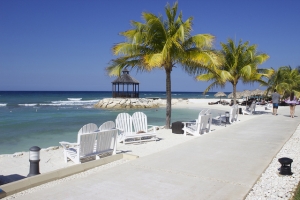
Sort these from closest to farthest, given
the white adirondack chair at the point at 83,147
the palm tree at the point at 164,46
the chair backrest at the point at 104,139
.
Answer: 1. the white adirondack chair at the point at 83,147
2. the chair backrest at the point at 104,139
3. the palm tree at the point at 164,46

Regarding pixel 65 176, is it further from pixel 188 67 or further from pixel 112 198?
pixel 188 67

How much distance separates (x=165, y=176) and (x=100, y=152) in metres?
2.40

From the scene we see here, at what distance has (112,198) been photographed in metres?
3.95

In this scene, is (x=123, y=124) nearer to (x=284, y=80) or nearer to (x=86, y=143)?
(x=86, y=143)

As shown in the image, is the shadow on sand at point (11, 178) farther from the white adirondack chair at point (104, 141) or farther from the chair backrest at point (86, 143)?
the white adirondack chair at point (104, 141)

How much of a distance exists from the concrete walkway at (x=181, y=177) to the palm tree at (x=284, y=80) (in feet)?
90.0

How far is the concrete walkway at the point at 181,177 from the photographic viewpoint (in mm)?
4113

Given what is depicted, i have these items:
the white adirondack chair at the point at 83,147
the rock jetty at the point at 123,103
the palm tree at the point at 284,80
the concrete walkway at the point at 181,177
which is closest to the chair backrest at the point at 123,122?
the concrete walkway at the point at 181,177

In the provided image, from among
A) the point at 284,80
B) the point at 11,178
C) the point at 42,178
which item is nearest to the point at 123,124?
the point at 11,178

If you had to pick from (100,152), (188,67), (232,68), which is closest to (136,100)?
(232,68)

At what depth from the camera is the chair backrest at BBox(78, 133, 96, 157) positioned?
20.6 ft

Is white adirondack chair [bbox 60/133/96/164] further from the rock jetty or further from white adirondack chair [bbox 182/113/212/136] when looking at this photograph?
the rock jetty

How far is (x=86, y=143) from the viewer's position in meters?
6.42

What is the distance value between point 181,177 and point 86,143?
2.55m
